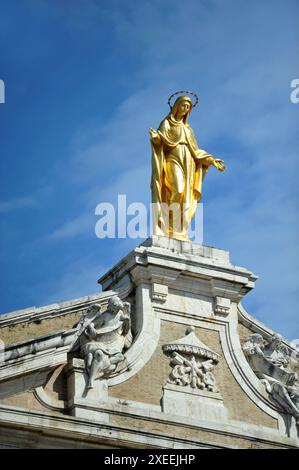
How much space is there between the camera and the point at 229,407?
1032 inches

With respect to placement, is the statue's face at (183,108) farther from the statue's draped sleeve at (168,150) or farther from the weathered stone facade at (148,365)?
the weathered stone facade at (148,365)

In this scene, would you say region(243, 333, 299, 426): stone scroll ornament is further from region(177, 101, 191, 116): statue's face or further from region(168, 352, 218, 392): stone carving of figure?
region(177, 101, 191, 116): statue's face

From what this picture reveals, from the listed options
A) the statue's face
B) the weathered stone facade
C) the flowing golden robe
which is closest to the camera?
the weathered stone facade

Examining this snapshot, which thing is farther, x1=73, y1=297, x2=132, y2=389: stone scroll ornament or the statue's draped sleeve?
the statue's draped sleeve

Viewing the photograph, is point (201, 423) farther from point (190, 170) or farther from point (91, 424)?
point (190, 170)

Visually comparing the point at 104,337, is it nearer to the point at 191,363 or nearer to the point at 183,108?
the point at 191,363

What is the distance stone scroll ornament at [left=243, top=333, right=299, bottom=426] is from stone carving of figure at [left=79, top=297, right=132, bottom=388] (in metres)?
2.45

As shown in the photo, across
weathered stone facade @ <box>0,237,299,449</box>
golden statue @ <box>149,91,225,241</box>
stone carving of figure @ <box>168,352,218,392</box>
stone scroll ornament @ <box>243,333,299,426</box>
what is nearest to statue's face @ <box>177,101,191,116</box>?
golden statue @ <box>149,91,225,241</box>

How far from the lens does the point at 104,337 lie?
2536 cm

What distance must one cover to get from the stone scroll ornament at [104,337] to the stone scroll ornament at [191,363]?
83cm

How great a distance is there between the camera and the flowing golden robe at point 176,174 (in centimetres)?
2739

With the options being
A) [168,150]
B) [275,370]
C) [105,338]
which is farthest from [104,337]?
[168,150]

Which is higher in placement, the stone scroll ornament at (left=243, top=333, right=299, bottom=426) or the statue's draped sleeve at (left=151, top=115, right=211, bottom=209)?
the statue's draped sleeve at (left=151, top=115, right=211, bottom=209)

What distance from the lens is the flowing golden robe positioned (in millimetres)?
27391
